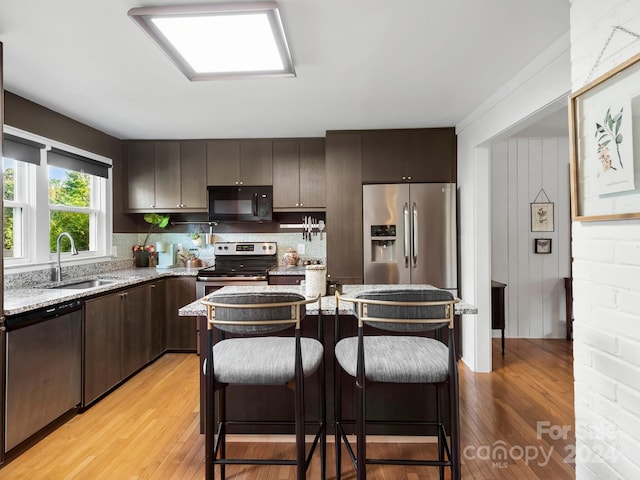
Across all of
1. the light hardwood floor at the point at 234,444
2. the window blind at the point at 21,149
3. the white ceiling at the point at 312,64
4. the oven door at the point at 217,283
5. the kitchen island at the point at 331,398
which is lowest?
the light hardwood floor at the point at 234,444

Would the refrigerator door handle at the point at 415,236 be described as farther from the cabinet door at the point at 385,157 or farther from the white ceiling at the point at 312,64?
the white ceiling at the point at 312,64

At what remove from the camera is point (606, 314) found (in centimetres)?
123

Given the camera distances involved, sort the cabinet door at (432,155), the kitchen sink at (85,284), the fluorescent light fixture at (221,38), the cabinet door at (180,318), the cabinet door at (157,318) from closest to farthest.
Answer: the fluorescent light fixture at (221,38) < the kitchen sink at (85,284) < the cabinet door at (157,318) < the cabinet door at (432,155) < the cabinet door at (180,318)

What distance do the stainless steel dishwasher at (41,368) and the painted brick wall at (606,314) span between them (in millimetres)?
2803

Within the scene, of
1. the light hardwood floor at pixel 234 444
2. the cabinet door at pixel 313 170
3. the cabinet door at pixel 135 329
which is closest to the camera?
the light hardwood floor at pixel 234 444

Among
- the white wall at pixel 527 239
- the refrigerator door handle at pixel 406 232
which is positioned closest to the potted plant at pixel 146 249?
the refrigerator door handle at pixel 406 232

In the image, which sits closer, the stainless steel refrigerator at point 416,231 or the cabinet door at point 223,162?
the stainless steel refrigerator at point 416,231

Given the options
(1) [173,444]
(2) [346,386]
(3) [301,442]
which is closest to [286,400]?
(2) [346,386]

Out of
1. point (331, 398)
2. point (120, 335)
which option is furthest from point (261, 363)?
point (120, 335)

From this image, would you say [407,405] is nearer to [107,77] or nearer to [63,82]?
[107,77]

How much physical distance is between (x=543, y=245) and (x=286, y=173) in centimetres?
313

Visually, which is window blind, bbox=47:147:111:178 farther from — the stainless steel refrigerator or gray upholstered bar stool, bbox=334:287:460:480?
gray upholstered bar stool, bbox=334:287:460:480

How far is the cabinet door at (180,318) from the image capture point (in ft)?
12.5

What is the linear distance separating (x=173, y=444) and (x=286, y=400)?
0.75 m
